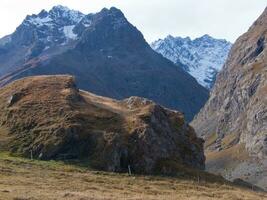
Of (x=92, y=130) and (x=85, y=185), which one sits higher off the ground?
(x=92, y=130)

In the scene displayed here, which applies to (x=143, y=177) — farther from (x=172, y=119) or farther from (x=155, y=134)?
(x=172, y=119)

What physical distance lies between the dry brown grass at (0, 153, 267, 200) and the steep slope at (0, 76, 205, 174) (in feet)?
21.0

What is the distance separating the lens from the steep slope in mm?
81312

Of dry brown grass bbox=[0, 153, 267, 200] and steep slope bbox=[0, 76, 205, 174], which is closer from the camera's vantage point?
dry brown grass bbox=[0, 153, 267, 200]

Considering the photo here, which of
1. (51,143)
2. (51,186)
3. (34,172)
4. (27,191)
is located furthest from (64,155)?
(27,191)

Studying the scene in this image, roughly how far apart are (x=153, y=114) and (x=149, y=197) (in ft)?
128

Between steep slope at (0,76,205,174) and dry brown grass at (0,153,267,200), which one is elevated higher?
steep slope at (0,76,205,174)

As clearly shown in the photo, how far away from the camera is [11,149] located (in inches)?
3169

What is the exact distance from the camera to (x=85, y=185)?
191 ft

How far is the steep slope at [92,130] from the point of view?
81.3 metres

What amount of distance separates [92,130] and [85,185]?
26335mm

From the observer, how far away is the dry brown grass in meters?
50.2

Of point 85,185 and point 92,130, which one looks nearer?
point 85,185

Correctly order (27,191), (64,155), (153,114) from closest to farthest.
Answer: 1. (27,191)
2. (64,155)
3. (153,114)
